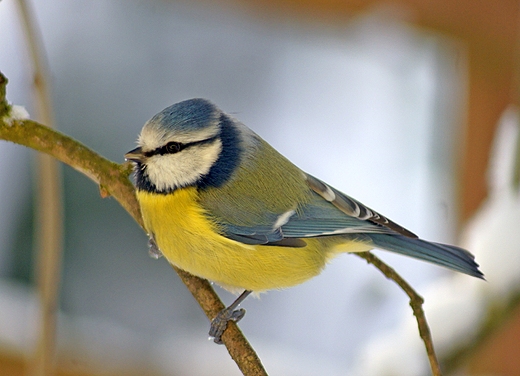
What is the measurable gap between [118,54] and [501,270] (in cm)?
202

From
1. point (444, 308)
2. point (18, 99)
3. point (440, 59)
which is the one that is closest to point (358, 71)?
point (440, 59)

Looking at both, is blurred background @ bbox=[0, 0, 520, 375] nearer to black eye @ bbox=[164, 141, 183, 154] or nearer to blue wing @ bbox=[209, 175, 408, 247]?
blue wing @ bbox=[209, 175, 408, 247]

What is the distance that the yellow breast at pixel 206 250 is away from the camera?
1.09 meters

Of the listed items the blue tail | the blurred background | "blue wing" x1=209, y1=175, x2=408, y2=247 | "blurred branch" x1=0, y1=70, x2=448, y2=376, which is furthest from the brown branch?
the blurred background

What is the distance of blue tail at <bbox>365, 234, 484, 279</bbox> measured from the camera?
113 cm

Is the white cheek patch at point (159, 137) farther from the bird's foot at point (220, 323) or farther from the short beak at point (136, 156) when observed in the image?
the bird's foot at point (220, 323)

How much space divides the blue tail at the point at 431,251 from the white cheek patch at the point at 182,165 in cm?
36

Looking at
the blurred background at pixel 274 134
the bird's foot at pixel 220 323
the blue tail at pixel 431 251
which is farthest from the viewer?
the blurred background at pixel 274 134

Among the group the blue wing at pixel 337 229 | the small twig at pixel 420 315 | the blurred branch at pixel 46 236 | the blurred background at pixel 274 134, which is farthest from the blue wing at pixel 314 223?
the blurred background at pixel 274 134

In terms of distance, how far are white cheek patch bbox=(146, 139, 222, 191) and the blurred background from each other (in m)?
0.77

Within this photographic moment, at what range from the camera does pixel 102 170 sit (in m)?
1.03

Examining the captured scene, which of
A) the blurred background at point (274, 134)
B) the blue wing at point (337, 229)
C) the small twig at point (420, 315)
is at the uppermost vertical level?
the blurred background at point (274, 134)

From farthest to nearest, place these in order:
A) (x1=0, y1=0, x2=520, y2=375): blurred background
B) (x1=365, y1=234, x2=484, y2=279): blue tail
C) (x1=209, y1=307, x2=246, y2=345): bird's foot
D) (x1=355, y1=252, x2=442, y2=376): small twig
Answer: (x1=0, y1=0, x2=520, y2=375): blurred background
(x1=365, y1=234, x2=484, y2=279): blue tail
(x1=209, y1=307, x2=246, y2=345): bird's foot
(x1=355, y1=252, x2=442, y2=376): small twig

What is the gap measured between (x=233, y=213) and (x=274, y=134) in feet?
5.29
